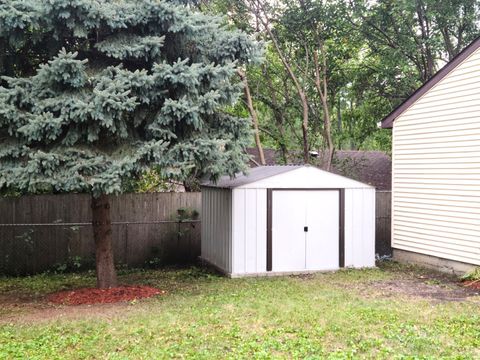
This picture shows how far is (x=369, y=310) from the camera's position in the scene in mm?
6938

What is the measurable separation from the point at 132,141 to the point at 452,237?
657cm

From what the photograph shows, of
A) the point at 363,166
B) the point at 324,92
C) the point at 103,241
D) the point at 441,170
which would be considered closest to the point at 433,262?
the point at 441,170

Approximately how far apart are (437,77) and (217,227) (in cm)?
553

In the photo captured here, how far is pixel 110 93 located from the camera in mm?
6961

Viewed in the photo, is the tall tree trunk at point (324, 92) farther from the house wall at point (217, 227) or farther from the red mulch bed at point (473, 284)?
the red mulch bed at point (473, 284)

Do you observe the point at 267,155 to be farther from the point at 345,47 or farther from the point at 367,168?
the point at 345,47

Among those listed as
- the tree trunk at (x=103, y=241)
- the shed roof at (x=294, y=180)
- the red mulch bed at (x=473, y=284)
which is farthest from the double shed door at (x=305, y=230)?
the tree trunk at (x=103, y=241)

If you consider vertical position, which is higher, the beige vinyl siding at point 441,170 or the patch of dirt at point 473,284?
the beige vinyl siding at point 441,170

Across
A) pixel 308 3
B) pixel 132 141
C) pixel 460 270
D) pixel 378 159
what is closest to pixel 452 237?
pixel 460 270

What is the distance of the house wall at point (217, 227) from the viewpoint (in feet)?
33.0

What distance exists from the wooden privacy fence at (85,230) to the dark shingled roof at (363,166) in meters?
6.10

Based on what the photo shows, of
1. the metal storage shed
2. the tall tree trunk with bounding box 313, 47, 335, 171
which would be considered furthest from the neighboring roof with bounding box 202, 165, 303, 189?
the tall tree trunk with bounding box 313, 47, 335, 171

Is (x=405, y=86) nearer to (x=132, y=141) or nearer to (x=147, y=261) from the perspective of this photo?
(x=147, y=261)

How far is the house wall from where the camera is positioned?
396 inches
